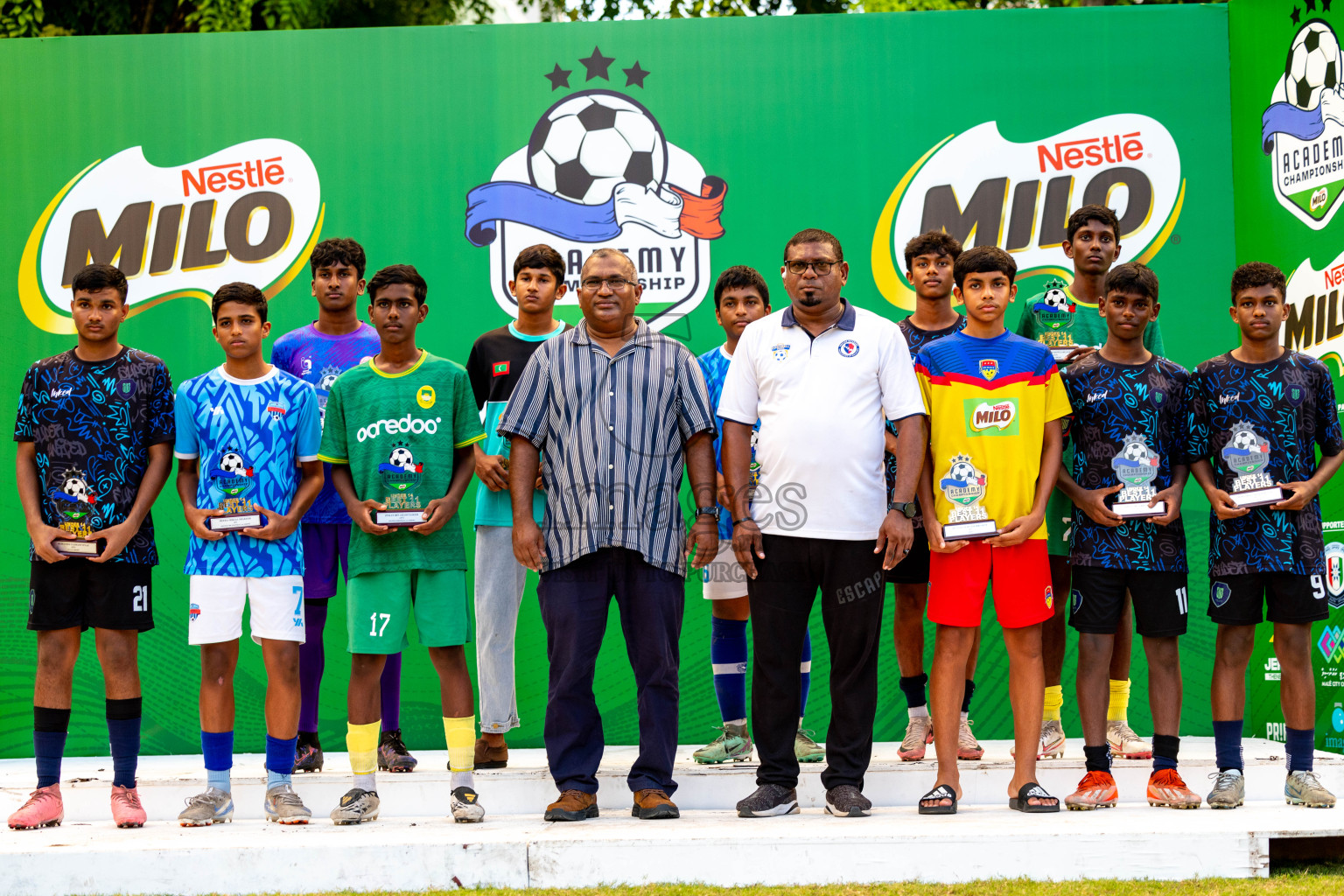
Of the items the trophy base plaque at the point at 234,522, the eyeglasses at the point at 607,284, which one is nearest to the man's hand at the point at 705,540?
the eyeglasses at the point at 607,284

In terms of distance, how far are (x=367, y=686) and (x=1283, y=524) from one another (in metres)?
3.22

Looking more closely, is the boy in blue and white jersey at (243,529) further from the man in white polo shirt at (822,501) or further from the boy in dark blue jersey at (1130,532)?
the boy in dark blue jersey at (1130,532)

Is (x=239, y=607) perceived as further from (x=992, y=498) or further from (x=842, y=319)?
(x=992, y=498)

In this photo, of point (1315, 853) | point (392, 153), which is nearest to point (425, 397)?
point (392, 153)

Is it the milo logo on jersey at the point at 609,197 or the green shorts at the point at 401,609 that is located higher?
the milo logo on jersey at the point at 609,197

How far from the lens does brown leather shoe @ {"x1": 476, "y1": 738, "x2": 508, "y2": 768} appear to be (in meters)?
4.75

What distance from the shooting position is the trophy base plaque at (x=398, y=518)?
4090 mm

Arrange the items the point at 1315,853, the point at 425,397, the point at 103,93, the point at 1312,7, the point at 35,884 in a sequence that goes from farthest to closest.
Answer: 1. the point at 103,93
2. the point at 1312,7
3. the point at 425,397
4. the point at 1315,853
5. the point at 35,884

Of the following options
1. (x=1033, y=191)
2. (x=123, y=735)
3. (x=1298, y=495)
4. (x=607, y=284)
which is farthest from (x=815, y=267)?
(x=123, y=735)

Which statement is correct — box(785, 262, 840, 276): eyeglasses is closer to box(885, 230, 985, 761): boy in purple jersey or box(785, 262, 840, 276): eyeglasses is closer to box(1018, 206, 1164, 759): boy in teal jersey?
box(885, 230, 985, 761): boy in purple jersey

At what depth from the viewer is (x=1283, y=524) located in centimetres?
411

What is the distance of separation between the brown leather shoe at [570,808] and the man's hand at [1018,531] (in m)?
1.63

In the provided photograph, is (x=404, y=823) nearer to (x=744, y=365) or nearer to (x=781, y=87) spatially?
(x=744, y=365)

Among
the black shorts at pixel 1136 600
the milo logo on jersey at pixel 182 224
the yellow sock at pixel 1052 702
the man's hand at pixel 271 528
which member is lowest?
the yellow sock at pixel 1052 702
